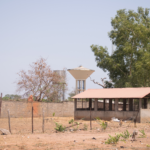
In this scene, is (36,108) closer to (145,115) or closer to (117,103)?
(117,103)

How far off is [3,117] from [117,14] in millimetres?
24059

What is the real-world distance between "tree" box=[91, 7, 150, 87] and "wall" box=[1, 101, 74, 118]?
29.6 ft

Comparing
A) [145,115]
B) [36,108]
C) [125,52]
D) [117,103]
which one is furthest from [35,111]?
[125,52]

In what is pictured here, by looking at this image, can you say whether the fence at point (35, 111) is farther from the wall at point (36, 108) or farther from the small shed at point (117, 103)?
the small shed at point (117, 103)

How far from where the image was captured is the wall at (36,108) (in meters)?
27.9

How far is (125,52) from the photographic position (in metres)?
37.6

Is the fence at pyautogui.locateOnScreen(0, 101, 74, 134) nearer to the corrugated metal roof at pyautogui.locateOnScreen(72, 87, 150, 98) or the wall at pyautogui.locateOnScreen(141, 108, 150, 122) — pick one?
the corrugated metal roof at pyautogui.locateOnScreen(72, 87, 150, 98)

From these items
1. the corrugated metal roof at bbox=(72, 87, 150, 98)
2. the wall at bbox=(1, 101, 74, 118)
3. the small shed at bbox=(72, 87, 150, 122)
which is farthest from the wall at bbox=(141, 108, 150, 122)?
the wall at bbox=(1, 101, 74, 118)

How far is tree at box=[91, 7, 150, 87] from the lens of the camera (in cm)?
3700

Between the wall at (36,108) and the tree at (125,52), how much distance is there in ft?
29.6

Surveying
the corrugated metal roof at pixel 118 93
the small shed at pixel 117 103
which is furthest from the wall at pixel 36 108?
the small shed at pixel 117 103

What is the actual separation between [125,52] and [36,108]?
1505 centimetres

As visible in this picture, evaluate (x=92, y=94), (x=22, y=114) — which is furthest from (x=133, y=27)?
(x=22, y=114)

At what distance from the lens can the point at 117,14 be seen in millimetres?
41750
